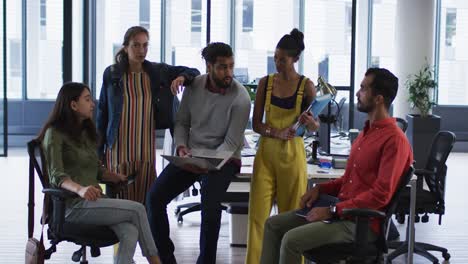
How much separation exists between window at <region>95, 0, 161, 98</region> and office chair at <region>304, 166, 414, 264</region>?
9.79 m

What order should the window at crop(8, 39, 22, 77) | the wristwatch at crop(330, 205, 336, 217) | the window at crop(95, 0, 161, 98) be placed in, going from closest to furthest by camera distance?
the wristwatch at crop(330, 205, 336, 217), the window at crop(8, 39, 22, 77), the window at crop(95, 0, 161, 98)

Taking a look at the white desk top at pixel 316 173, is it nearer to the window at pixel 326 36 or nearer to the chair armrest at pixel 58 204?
the chair armrest at pixel 58 204

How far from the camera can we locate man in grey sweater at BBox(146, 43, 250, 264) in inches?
180

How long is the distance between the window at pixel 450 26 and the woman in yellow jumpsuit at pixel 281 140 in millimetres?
10146

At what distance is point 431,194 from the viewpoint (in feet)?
18.0

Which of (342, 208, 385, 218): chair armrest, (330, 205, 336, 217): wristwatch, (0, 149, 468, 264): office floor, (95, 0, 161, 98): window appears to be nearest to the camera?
(342, 208, 385, 218): chair armrest

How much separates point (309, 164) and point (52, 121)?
5.70 ft

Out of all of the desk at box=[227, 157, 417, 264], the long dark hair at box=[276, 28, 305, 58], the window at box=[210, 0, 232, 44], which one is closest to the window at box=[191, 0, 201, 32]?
the window at box=[210, 0, 232, 44]

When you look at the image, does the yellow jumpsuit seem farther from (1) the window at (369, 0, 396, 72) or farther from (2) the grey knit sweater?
(1) the window at (369, 0, 396, 72)

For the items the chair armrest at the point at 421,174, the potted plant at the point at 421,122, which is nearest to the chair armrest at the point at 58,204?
the chair armrest at the point at 421,174

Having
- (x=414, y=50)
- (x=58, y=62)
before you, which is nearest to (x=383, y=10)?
(x=414, y=50)

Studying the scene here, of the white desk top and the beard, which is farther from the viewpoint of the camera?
the white desk top

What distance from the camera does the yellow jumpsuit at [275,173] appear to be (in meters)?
4.48

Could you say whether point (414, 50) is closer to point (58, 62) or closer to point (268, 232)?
point (58, 62)
